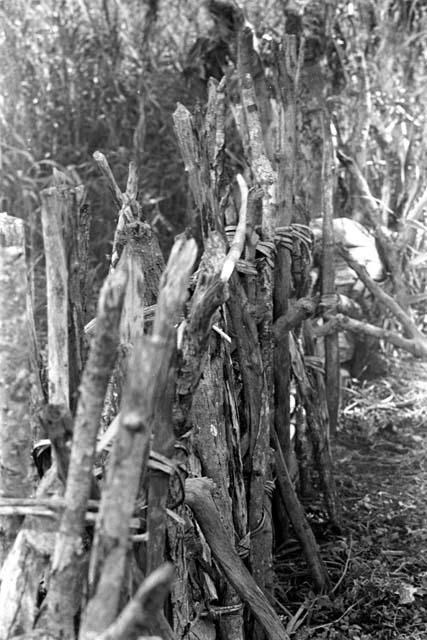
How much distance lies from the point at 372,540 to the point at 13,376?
1420 mm

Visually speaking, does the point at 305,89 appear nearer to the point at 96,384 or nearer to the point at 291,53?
the point at 291,53

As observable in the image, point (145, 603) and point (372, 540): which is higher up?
point (145, 603)

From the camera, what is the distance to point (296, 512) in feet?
5.95

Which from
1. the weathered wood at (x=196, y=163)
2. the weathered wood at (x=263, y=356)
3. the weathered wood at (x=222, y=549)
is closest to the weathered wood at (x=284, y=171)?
the weathered wood at (x=263, y=356)

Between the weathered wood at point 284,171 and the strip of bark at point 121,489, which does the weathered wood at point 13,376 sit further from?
the weathered wood at point 284,171

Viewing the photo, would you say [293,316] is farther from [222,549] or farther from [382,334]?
[382,334]

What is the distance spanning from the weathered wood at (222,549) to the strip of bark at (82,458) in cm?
34

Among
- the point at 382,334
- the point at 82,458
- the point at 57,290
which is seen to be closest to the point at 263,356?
the point at 57,290

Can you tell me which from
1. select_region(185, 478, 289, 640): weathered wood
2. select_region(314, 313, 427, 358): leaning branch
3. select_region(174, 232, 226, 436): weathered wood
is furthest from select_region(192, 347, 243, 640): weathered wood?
select_region(314, 313, 427, 358): leaning branch

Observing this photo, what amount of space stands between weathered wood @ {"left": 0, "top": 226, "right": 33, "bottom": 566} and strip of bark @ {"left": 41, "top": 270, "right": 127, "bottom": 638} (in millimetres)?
146

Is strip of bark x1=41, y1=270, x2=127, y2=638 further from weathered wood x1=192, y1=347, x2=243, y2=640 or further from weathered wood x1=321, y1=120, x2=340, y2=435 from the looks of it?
weathered wood x1=321, y1=120, x2=340, y2=435

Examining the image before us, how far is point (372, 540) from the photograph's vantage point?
207cm

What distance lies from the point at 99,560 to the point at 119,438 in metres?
0.12

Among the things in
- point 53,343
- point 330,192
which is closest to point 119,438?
point 53,343
